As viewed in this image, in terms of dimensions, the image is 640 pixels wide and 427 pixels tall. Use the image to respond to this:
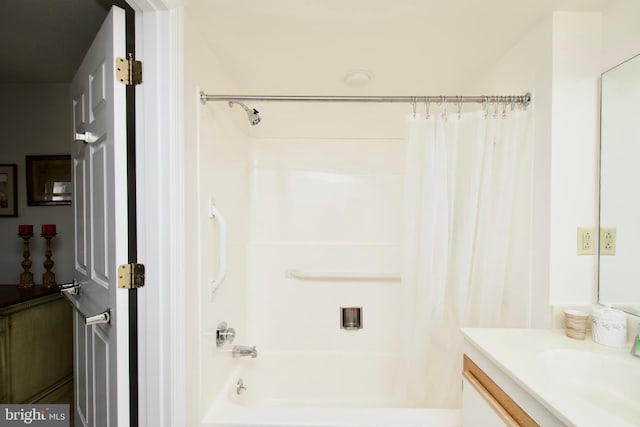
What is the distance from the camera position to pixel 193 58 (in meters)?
1.20

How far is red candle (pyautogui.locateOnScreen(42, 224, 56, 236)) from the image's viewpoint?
6.77 feet

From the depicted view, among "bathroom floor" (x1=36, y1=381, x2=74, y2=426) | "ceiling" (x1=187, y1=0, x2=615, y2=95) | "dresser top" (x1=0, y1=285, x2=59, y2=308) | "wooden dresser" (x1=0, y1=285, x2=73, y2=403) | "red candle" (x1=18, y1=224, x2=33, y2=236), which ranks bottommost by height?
"bathroom floor" (x1=36, y1=381, x2=74, y2=426)

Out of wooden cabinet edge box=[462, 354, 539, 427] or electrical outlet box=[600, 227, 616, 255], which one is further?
electrical outlet box=[600, 227, 616, 255]

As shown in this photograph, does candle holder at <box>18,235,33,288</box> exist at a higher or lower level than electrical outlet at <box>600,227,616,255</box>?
lower

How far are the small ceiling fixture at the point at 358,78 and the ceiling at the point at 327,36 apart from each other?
0.04 meters

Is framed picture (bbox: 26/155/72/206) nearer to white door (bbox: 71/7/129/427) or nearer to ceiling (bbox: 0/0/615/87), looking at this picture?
ceiling (bbox: 0/0/615/87)

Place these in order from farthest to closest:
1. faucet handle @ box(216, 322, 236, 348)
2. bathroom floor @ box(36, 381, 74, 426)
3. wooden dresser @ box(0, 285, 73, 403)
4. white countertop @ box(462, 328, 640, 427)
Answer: bathroom floor @ box(36, 381, 74, 426), wooden dresser @ box(0, 285, 73, 403), faucet handle @ box(216, 322, 236, 348), white countertop @ box(462, 328, 640, 427)

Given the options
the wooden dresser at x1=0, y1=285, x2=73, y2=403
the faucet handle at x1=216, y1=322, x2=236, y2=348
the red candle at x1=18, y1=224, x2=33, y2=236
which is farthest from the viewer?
the red candle at x1=18, y1=224, x2=33, y2=236

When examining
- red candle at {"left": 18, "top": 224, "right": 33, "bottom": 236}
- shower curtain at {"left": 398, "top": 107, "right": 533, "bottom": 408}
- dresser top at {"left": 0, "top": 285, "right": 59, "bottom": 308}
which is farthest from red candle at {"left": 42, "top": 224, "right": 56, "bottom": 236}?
shower curtain at {"left": 398, "top": 107, "right": 533, "bottom": 408}

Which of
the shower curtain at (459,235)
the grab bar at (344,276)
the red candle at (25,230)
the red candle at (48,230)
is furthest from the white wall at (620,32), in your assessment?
the red candle at (25,230)

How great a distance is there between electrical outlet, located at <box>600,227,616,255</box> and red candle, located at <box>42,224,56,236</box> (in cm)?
322

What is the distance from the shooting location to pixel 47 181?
7.34 ft

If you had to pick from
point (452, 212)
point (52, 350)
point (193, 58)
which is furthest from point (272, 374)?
point (193, 58)

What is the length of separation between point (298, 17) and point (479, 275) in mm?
1414
